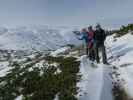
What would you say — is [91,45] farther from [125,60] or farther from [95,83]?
[95,83]

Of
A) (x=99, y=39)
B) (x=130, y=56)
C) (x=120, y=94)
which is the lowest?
(x=120, y=94)

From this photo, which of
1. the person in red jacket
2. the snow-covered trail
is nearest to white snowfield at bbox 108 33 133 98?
the snow-covered trail

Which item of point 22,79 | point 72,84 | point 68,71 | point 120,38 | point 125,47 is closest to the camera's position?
point 72,84

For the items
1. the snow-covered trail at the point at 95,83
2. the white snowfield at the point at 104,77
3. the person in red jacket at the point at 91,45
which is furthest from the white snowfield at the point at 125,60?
the person in red jacket at the point at 91,45

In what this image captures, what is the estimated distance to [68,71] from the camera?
19.2 m

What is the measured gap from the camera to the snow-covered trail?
46.8ft

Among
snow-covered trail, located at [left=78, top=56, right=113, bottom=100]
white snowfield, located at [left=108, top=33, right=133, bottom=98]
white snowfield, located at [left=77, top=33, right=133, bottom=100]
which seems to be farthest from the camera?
white snowfield, located at [left=108, top=33, right=133, bottom=98]

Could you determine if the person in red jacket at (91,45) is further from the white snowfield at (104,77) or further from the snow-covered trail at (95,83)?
the snow-covered trail at (95,83)

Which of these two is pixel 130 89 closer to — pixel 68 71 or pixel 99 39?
pixel 68 71

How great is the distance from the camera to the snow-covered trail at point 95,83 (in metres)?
14.3

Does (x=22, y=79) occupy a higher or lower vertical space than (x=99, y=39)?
lower

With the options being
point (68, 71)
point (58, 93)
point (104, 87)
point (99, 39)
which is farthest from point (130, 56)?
point (58, 93)

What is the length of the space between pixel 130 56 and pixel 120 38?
9.11 m

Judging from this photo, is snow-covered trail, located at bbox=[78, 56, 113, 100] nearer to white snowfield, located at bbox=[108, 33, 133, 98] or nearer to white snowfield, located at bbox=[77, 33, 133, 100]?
white snowfield, located at bbox=[77, 33, 133, 100]
